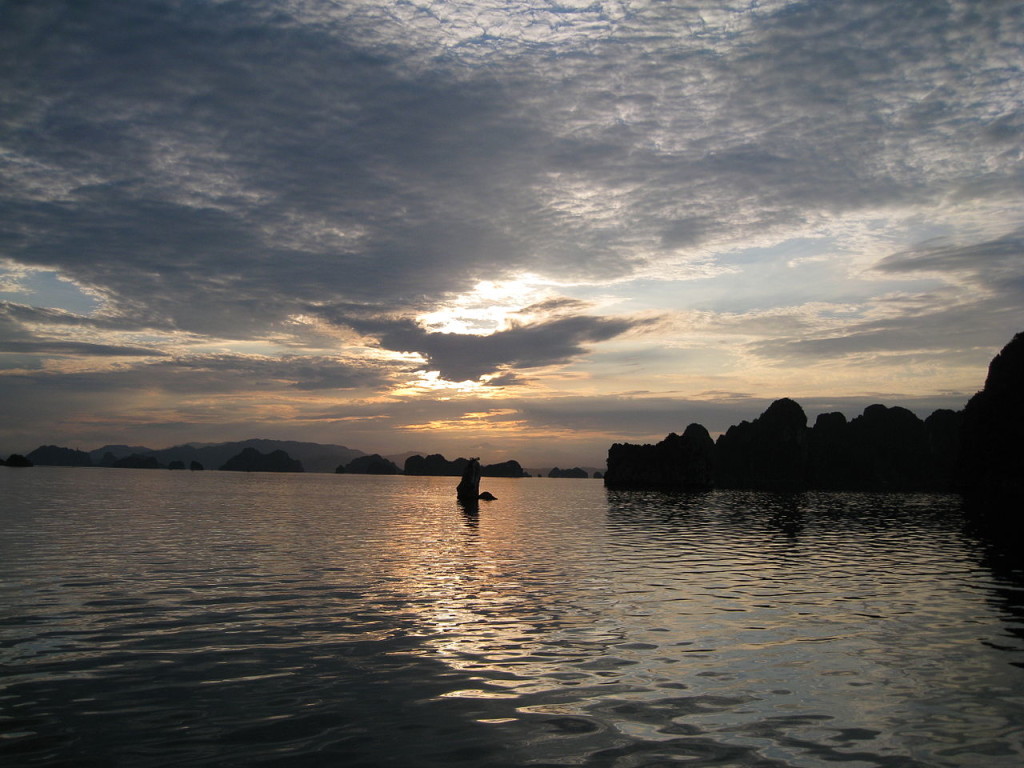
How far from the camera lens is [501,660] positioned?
16516mm

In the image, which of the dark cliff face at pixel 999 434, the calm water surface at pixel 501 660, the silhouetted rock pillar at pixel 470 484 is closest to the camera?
the calm water surface at pixel 501 660

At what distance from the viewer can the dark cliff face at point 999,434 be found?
118 meters

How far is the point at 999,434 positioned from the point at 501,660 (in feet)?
475

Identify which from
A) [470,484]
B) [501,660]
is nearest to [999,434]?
Result: [470,484]

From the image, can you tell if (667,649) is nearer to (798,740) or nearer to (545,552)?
(798,740)

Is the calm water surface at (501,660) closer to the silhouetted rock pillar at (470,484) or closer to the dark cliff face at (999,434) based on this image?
the silhouetted rock pillar at (470,484)

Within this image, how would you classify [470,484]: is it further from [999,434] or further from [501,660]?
[999,434]

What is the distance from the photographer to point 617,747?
11.0 m

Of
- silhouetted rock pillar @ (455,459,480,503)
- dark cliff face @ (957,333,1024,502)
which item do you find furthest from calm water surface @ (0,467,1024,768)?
dark cliff face @ (957,333,1024,502)

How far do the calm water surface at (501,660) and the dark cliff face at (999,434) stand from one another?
104980 mm


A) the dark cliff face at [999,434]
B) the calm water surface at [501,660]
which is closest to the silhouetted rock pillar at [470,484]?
the calm water surface at [501,660]

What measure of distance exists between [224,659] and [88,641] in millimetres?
4725

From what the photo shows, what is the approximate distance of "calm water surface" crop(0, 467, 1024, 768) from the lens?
438 inches

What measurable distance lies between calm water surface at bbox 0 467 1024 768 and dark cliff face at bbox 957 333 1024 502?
10498 centimetres
